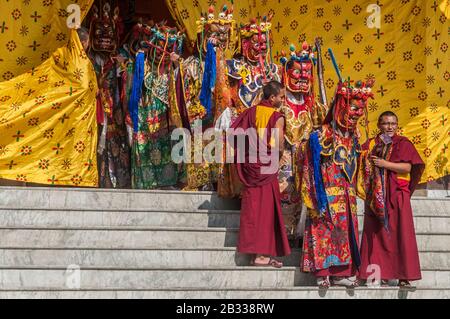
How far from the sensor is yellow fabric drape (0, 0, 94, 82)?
1204 centimetres

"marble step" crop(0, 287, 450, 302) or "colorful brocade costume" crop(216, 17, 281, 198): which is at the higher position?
"colorful brocade costume" crop(216, 17, 281, 198)

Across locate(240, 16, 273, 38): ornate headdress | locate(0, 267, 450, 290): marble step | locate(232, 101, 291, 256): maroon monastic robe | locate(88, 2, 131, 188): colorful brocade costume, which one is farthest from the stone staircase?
locate(88, 2, 131, 188): colorful brocade costume

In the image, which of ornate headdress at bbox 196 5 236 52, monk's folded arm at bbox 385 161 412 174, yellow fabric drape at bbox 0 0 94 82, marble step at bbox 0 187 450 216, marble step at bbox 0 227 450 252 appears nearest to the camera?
marble step at bbox 0 227 450 252

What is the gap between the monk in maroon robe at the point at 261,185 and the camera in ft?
31.7

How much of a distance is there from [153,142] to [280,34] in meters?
2.94

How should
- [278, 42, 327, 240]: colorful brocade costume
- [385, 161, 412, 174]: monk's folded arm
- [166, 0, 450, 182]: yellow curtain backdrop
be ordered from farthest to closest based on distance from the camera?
[166, 0, 450, 182]: yellow curtain backdrop → [278, 42, 327, 240]: colorful brocade costume → [385, 161, 412, 174]: monk's folded arm

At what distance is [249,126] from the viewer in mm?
9914

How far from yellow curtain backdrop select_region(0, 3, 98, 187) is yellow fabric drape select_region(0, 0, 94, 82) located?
0.25 metres

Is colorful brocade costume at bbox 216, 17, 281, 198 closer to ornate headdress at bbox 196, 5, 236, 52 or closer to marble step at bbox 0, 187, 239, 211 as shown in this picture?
ornate headdress at bbox 196, 5, 236, 52

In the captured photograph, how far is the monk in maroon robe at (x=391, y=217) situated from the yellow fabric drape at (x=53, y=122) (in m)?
3.38

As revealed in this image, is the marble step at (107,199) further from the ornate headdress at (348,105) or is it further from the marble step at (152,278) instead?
the ornate headdress at (348,105)

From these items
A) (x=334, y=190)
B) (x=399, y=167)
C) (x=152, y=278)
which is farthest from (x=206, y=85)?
(x=152, y=278)

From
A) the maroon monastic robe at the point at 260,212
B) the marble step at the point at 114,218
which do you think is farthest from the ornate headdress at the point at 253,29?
the marble step at the point at 114,218
